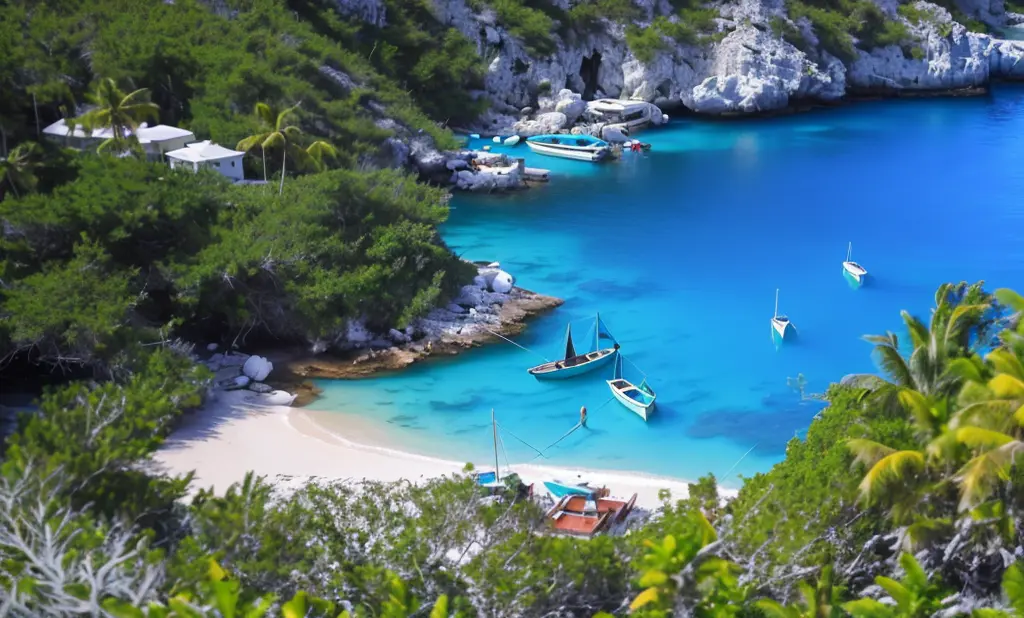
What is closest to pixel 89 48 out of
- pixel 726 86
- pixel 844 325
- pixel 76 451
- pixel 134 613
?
pixel 76 451

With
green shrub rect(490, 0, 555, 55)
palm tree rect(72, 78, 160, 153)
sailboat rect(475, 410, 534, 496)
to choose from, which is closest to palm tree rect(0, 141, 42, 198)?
palm tree rect(72, 78, 160, 153)

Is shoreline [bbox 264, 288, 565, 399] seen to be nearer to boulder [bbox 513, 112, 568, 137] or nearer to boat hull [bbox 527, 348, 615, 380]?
boat hull [bbox 527, 348, 615, 380]

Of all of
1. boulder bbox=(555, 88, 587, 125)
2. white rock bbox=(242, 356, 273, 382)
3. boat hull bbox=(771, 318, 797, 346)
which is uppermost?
boulder bbox=(555, 88, 587, 125)

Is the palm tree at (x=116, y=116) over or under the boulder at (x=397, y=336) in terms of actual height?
over

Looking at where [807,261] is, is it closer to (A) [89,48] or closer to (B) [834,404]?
(B) [834,404]

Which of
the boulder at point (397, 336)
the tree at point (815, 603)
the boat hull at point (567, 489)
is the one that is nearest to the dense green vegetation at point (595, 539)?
the tree at point (815, 603)

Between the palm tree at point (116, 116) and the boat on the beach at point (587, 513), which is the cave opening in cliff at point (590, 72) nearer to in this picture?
the palm tree at point (116, 116)
